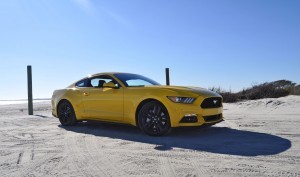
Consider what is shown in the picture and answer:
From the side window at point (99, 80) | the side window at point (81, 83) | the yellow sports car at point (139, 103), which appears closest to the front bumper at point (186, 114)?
the yellow sports car at point (139, 103)

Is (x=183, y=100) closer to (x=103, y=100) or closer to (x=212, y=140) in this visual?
(x=212, y=140)

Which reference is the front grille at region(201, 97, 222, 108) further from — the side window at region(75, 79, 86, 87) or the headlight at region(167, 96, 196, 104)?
the side window at region(75, 79, 86, 87)

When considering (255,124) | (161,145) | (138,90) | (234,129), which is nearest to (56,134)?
(138,90)

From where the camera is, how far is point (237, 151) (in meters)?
5.42

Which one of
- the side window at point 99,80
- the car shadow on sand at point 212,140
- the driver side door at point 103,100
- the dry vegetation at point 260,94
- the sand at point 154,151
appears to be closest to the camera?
the sand at point 154,151

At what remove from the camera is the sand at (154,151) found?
175 inches

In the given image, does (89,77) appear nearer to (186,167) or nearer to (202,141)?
(202,141)

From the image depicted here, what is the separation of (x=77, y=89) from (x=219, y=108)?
12.3ft

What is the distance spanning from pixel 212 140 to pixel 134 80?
259 centimetres

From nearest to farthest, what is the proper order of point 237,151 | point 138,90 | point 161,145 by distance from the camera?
point 237,151 < point 161,145 < point 138,90

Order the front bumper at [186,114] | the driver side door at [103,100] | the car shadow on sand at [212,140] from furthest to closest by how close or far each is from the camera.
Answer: the driver side door at [103,100] < the front bumper at [186,114] < the car shadow on sand at [212,140]

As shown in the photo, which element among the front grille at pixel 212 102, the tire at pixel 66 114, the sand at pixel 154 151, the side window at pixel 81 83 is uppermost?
the side window at pixel 81 83

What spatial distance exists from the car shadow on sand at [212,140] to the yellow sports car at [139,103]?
0.28m

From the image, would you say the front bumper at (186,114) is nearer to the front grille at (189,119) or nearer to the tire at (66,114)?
the front grille at (189,119)
